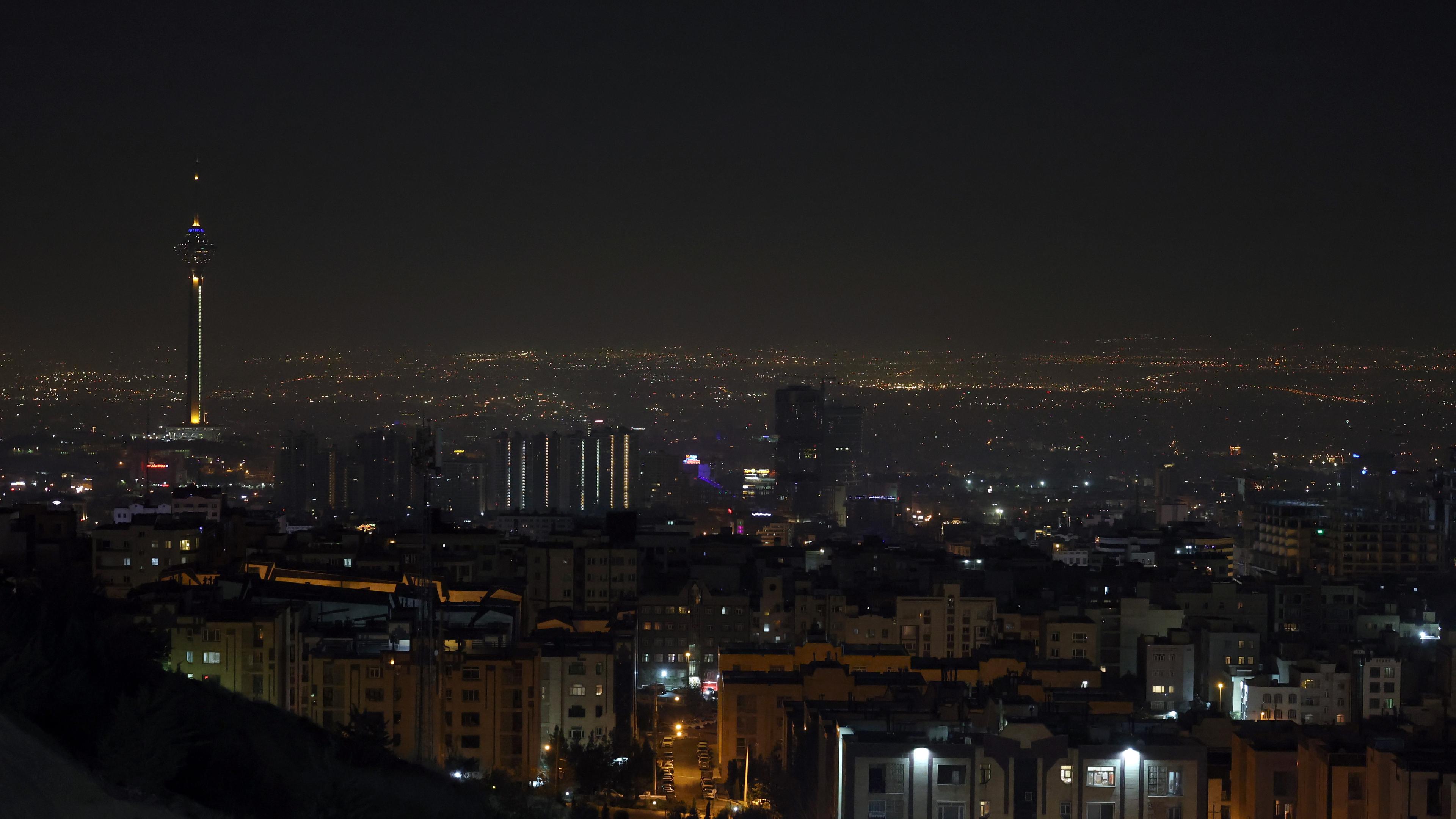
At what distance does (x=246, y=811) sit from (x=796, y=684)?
7.02 m

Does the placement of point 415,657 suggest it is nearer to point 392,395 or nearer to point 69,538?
point 69,538

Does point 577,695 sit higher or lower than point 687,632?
higher

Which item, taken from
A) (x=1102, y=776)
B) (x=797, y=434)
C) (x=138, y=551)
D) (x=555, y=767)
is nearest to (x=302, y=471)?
(x=797, y=434)

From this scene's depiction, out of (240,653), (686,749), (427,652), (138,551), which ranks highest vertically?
(138,551)

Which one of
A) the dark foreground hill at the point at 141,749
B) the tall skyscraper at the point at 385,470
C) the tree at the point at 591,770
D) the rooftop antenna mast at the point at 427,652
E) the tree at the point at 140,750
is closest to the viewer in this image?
the dark foreground hill at the point at 141,749

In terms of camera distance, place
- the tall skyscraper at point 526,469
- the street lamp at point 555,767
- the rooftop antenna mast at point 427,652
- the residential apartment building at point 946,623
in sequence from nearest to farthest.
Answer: the rooftop antenna mast at point 427,652 < the street lamp at point 555,767 < the residential apartment building at point 946,623 < the tall skyscraper at point 526,469

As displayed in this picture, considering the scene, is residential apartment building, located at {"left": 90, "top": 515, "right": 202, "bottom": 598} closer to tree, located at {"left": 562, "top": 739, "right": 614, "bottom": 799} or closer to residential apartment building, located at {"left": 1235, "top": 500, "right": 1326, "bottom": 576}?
tree, located at {"left": 562, "top": 739, "right": 614, "bottom": 799}

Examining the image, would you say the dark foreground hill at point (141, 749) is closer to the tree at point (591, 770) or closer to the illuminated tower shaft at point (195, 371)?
the tree at point (591, 770)

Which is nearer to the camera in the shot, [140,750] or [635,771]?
[140,750]

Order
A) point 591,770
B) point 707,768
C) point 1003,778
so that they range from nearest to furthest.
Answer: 1. point 1003,778
2. point 591,770
3. point 707,768

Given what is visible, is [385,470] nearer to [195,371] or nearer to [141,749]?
[195,371]

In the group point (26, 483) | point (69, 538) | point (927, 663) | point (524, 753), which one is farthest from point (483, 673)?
point (26, 483)

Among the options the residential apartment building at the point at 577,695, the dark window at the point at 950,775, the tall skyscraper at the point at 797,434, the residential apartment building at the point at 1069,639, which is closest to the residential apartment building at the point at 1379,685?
the residential apartment building at the point at 1069,639

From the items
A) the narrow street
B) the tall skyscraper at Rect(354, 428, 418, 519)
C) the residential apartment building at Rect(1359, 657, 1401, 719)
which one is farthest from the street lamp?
the tall skyscraper at Rect(354, 428, 418, 519)
